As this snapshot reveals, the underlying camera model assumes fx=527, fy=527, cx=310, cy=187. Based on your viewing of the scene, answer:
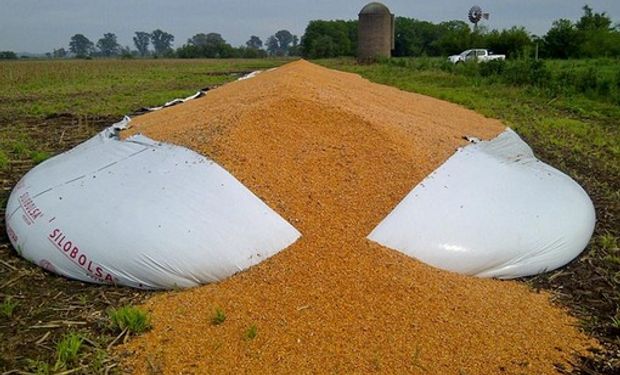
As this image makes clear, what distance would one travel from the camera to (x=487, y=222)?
2.78m

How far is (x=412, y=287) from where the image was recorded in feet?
7.79

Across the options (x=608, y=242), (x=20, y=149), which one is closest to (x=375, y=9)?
(x=20, y=149)

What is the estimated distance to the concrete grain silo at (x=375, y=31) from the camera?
2312cm

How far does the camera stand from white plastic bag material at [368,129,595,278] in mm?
2652

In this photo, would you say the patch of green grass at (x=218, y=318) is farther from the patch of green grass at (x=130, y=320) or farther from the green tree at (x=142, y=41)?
the green tree at (x=142, y=41)

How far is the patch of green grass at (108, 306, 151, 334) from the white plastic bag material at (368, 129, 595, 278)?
45.3 inches

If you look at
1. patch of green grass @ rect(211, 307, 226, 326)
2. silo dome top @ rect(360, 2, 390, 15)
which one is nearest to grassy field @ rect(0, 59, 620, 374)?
patch of green grass @ rect(211, 307, 226, 326)

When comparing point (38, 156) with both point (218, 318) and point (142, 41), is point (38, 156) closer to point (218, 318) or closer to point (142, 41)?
point (218, 318)

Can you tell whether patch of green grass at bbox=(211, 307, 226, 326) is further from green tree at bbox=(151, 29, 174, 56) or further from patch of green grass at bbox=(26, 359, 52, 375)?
green tree at bbox=(151, 29, 174, 56)

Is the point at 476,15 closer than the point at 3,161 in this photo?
No

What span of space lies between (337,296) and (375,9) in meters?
22.5

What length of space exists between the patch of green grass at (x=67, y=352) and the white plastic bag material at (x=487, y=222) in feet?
4.67

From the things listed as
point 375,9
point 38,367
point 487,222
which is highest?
Result: point 375,9

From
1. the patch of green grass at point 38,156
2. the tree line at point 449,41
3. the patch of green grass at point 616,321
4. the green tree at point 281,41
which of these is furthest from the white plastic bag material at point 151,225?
the green tree at point 281,41
